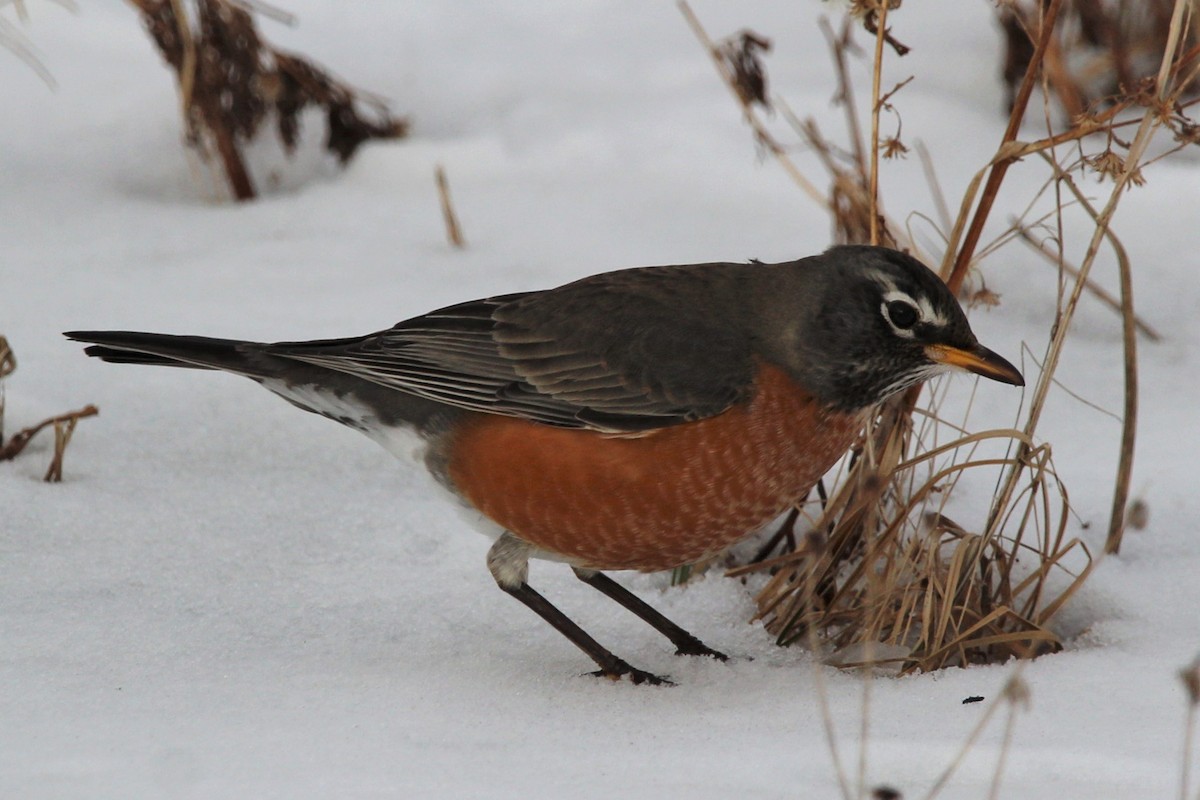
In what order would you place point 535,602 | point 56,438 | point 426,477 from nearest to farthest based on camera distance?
point 535,602 < point 426,477 < point 56,438

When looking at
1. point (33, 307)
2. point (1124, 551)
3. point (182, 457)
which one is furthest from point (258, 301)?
point (1124, 551)

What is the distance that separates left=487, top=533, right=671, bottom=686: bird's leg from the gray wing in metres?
0.37

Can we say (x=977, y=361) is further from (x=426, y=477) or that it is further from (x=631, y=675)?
(x=426, y=477)

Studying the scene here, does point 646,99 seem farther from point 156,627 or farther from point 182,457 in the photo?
point 156,627

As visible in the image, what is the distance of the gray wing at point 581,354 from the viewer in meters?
3.70

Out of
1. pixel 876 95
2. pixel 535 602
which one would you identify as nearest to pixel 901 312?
pixel 876 95

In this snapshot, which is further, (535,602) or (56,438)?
(56,438)

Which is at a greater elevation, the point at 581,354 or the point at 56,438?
the point at 581,354

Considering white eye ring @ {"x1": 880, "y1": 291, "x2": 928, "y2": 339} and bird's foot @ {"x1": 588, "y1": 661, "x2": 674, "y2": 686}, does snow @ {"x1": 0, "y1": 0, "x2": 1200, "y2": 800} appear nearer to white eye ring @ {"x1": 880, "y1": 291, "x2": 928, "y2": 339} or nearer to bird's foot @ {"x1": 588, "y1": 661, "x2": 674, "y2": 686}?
bird's foot @ {"x1": 588, "y1": 661, "x2": 674, "y2": 686}

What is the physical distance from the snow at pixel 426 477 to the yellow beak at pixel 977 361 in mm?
715

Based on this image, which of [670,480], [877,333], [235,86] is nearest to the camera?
[670,480]

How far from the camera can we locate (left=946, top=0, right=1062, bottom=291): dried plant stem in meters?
3.51

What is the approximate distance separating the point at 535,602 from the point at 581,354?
2.30ft

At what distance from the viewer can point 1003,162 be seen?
12.0 feet
